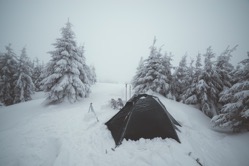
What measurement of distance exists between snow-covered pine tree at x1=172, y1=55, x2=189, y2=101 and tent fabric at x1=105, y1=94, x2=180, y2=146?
34.6 feet

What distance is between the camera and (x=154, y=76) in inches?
565

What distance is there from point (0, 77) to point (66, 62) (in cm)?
1380

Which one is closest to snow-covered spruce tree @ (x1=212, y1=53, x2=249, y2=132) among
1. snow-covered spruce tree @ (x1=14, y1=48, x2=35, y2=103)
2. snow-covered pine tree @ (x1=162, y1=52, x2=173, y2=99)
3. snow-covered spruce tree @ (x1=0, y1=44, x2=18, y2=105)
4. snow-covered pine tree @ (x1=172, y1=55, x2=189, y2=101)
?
snow-covered pine tree @ (x1=162, y1=52, x2=173, y2=99)

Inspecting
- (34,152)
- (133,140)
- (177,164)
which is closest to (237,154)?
(177,164)

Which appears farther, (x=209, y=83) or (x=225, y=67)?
(x=225, y=67)

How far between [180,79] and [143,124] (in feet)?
41.8

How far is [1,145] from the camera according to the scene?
5.66m

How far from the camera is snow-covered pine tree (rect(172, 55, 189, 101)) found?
1552 cm

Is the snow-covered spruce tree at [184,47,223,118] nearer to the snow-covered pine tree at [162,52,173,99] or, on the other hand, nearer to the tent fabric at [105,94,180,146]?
the snow-covered pine tree at [162,52,173,99]

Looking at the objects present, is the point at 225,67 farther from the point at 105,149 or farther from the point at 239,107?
the point at 105,149

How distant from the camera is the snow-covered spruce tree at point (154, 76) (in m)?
13.6

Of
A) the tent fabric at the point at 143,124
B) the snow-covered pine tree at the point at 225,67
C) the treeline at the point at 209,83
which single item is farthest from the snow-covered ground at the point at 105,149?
the snow-covered pine tree at the point at 225,67

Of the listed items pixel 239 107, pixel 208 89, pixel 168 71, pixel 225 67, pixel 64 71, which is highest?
pixel 225 67

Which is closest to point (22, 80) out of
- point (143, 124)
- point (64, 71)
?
point (64, 71)
